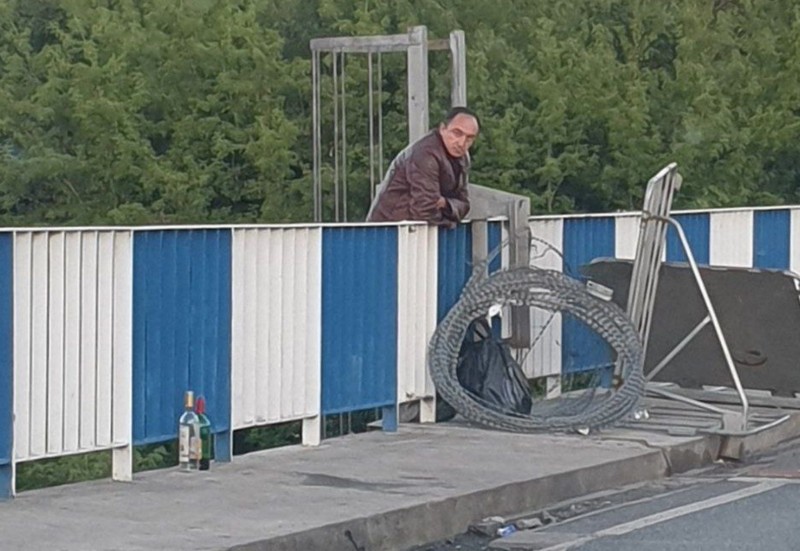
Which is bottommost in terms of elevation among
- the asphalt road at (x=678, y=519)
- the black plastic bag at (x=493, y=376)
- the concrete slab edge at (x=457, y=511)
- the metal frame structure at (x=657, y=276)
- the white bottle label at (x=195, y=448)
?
the asphalt road at (x=678, y=519)

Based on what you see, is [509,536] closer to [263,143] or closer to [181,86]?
[263,143]

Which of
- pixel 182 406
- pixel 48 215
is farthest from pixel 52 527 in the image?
pixel 48 215

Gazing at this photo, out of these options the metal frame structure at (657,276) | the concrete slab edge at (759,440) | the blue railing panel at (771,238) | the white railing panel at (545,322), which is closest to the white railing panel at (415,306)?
the white railing panel at (545,322)

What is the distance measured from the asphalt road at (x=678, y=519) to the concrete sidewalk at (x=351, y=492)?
0.14 m

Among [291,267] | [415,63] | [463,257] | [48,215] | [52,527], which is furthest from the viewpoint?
[48,215]

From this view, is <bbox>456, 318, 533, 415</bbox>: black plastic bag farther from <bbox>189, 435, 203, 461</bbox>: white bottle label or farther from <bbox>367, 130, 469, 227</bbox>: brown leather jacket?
<bbox>189, 435, 203, 461</bbox>: white bottle label

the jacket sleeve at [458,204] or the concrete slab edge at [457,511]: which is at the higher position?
the jacket sleeve at [458,204]

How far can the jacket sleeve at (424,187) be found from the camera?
11.0 m

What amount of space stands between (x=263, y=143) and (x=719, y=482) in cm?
1873

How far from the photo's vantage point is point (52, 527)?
7.50m

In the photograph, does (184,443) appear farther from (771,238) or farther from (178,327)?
(771,238)

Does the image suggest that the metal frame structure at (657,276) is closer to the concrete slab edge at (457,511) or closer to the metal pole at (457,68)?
the concrete slab edge at (457,511)

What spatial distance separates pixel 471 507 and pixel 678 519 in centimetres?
101

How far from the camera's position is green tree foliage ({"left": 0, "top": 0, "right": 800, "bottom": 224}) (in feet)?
89.5
